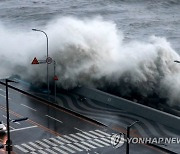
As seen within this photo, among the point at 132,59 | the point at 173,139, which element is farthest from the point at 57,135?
the point at 132,59

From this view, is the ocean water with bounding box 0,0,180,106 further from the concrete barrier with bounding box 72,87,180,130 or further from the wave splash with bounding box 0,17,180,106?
the concrete barrier with bounding box 72,87,180,130

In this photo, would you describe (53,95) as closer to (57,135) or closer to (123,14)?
(57,135)

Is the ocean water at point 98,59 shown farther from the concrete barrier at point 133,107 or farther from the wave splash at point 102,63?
the concrete barrier at point 133,107

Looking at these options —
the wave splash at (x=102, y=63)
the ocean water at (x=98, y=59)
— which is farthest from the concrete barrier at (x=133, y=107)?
the ocean water at (x=98, y=59)

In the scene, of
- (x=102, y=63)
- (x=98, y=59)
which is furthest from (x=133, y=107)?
Result: (x=98, y=59)

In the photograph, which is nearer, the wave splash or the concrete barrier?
the concrete barrier

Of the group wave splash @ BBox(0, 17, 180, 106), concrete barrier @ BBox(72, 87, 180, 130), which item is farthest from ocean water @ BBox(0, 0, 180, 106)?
concrete barrier @ BBox(72, 87, 180, 130)
